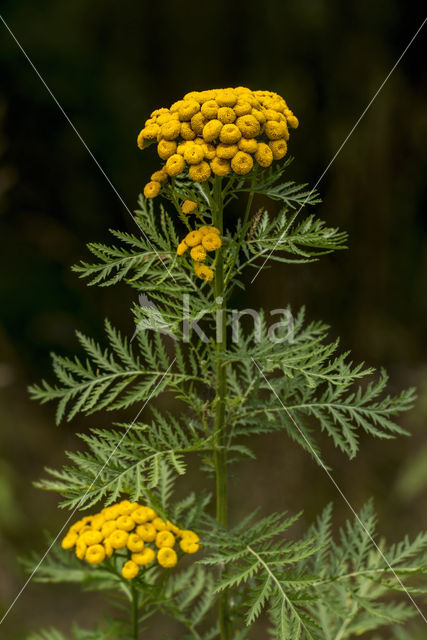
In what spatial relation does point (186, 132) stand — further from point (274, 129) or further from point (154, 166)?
point (154, 166)

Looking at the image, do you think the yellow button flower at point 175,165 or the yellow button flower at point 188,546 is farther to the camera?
the yellow button flower at point 188,546

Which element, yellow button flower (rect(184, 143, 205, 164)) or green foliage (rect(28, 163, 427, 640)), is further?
green foliage (rect(28, 163, 427, 640))

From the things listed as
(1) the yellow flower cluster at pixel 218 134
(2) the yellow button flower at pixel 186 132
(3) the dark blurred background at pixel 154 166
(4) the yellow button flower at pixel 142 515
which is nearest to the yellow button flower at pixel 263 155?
(1) the yellow flower cluster at pixel 218 134

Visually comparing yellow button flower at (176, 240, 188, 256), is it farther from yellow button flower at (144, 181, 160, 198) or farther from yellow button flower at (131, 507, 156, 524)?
yellow button flower at (131, 507, 156, 524)

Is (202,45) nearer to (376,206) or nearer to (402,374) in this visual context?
(376,206)

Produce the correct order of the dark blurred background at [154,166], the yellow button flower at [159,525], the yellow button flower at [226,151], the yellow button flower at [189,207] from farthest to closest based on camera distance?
the dark blurred background at [154,166]
the yellow button flower at [159,525]
the yellow button flower at [189,207]
the yellow button flower at [226,151]

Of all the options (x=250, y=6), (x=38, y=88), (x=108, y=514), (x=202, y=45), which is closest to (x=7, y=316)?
(x=38, y=88)

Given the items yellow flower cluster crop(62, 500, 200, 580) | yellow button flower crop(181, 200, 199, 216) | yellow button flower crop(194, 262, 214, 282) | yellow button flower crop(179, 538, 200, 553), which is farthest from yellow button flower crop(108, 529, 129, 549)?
yellow button flower crop(181, 200, 199, 216)

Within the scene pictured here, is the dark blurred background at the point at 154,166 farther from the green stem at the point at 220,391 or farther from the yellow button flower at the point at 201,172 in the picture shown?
the yellow button flower at the point at 201,172

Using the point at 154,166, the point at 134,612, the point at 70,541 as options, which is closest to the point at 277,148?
the point at 70,541
